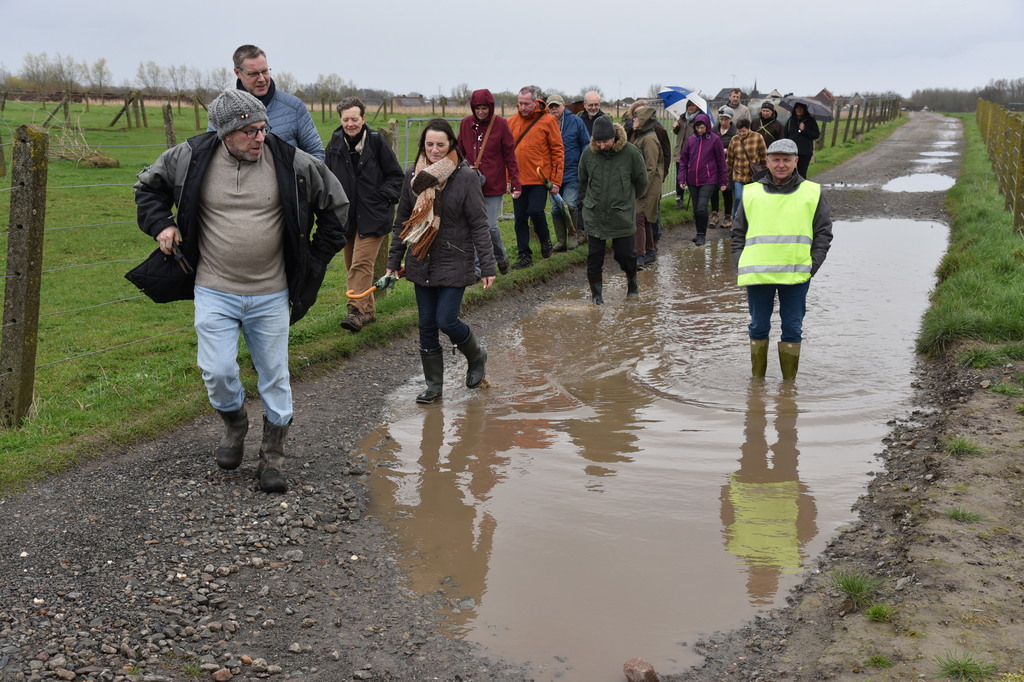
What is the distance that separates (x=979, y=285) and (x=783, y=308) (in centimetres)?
327

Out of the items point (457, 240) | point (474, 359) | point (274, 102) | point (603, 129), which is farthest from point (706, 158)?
point (274, 102)

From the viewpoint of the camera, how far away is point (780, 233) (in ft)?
25.1

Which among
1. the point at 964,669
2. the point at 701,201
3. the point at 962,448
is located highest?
the point at 701,201

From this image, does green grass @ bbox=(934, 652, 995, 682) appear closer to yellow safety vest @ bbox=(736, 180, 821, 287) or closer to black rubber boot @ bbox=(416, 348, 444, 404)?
yellow safety vest @ bbox=(736, 180, 821, 287)

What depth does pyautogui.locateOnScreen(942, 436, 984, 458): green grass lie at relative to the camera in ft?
19.9

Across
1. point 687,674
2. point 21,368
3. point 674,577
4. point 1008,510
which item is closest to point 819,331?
point 1008,510

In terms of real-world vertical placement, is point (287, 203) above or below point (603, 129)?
below

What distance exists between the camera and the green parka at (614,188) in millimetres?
11047

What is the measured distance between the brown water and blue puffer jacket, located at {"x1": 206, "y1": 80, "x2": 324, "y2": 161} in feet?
6.90

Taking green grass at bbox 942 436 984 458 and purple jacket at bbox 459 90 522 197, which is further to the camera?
purple jacket at bbox 459 90 522 197

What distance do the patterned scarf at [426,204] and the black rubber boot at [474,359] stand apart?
2.72 ft

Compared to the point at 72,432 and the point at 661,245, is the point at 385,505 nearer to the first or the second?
the point at 72,432

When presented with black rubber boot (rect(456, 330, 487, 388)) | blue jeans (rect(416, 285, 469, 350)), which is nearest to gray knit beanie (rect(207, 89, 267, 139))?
blue jeans (rect(416, 285, 469, 350))

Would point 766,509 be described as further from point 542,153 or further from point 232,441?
point 542,153
